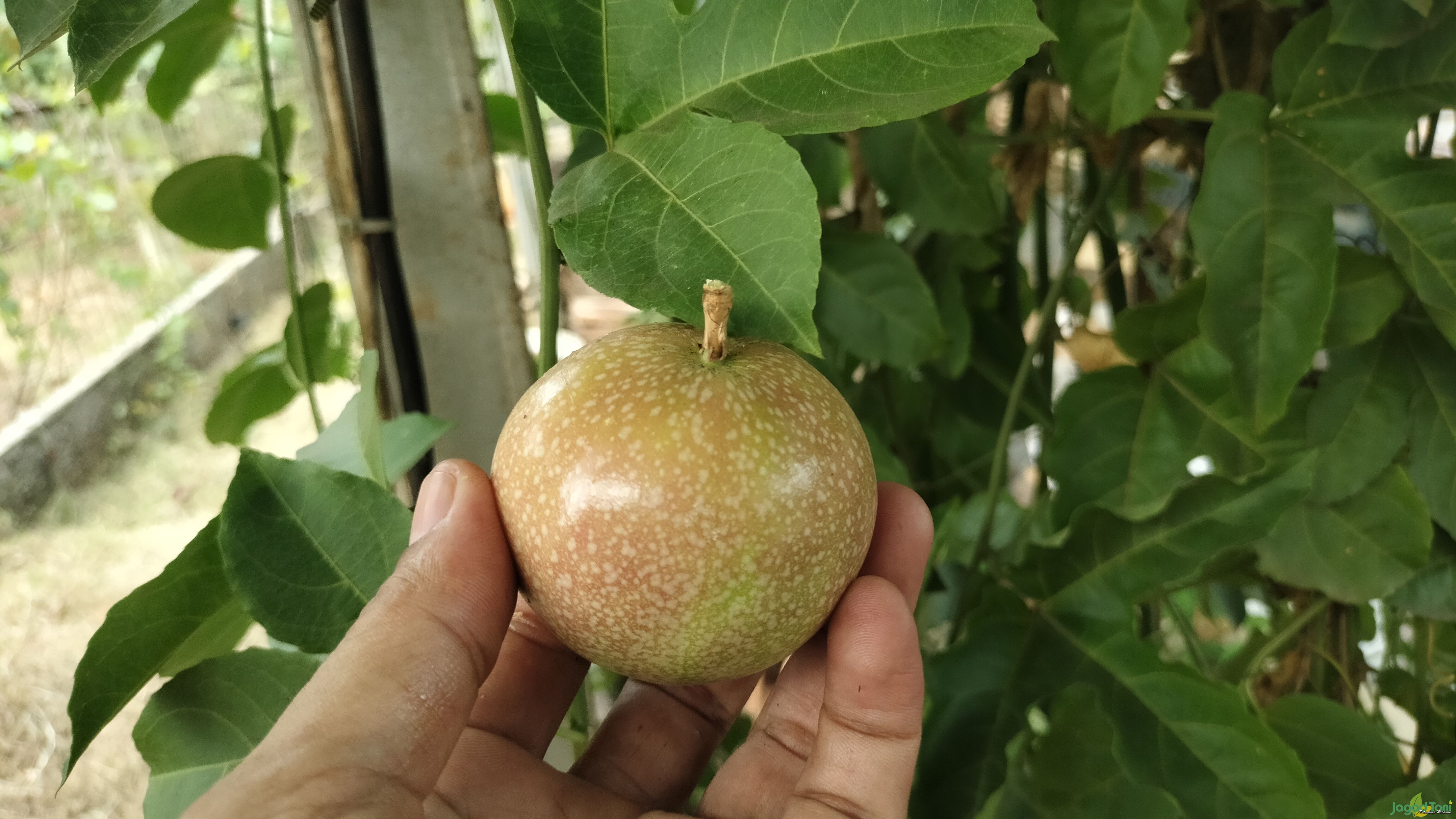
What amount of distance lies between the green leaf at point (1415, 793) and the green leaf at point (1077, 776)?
8.0 inches

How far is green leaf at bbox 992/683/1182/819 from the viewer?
652 mm

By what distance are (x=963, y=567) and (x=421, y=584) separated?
2.20 ft

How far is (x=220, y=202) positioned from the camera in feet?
2.75

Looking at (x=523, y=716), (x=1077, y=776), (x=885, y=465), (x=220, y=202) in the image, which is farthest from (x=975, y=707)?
(x=220, y=202)

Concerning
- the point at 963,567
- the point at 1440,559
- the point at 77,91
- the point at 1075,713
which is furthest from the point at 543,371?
the point at 1440,559

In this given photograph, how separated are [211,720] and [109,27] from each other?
40cm

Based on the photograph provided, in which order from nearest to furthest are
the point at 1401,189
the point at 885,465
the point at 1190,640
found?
the point at 1401,189
the point at 885,465
the point at 1190,640

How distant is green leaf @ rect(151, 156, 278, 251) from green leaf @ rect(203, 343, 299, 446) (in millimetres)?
107

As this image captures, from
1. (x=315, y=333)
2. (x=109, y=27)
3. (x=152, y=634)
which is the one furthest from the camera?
(x=315, y=333)

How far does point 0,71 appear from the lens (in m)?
0.91

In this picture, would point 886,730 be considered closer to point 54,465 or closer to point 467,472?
point 467,472

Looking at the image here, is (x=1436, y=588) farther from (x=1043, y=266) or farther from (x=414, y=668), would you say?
(x=414, y=668)

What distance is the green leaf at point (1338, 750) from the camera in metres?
0.76

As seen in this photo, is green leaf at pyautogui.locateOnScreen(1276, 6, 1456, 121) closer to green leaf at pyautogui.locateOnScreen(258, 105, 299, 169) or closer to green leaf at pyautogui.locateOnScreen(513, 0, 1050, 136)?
green leaf at pyautogui.locateOnScreen(513, 0, 1050, 136)
